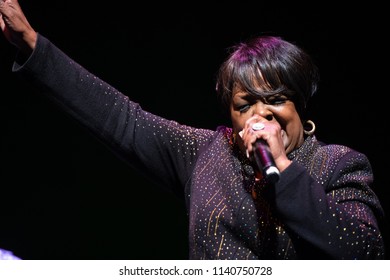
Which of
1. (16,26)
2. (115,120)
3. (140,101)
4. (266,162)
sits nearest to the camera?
(266,162)

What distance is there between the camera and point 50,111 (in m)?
2.36

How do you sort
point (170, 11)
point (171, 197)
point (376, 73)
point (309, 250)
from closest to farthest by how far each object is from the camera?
1. point (309, 250)
2. point (376, 73)
3. point (170, 11)
4. point (171, 197)

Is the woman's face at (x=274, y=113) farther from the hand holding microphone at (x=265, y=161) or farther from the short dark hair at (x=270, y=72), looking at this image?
the hand holding microphone at (x=265, y=161)

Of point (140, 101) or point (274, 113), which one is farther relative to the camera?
point (140, 101)

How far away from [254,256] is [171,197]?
49.2 inches

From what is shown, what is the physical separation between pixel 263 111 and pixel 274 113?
26 millimetres

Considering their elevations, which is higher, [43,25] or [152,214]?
[43,25]

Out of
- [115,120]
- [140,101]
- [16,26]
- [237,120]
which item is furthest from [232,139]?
[140,101]

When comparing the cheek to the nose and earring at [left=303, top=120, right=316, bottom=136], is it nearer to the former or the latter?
the nose

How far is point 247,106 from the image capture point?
126 centimetres

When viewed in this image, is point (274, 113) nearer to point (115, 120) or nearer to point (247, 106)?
point (247, 106)
